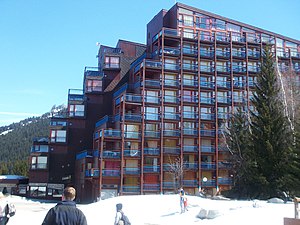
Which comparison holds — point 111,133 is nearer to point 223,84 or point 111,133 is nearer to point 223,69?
point 223,84

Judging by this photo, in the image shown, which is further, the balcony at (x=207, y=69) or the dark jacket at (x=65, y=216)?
the balcony at (x=207, y=69)

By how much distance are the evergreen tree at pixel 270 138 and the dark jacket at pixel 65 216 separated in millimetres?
32253

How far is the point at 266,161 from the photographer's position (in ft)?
125

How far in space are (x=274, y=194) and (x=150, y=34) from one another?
3836 centimetres

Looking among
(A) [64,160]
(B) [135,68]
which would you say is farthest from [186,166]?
(A) [64,160]

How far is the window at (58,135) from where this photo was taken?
209 ft

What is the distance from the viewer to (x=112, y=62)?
66.5 metres

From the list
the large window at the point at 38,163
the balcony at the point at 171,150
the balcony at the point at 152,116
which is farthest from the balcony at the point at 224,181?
the large window at the point at 38,163

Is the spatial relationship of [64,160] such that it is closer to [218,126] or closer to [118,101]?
[118,101]

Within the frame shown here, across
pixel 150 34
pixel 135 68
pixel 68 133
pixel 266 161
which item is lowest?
pixel 266 161

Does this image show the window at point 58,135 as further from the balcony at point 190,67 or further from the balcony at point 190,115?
the balcony at point 190,67

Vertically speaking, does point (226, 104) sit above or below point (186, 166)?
above

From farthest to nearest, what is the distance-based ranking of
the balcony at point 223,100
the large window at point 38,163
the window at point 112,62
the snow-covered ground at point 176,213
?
the window at point 112,62 < the large window at point 38,163 < the balcony at point 223,100 < the snow-covered ground at point 176,213

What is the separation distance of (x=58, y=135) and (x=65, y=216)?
59.7 meters
